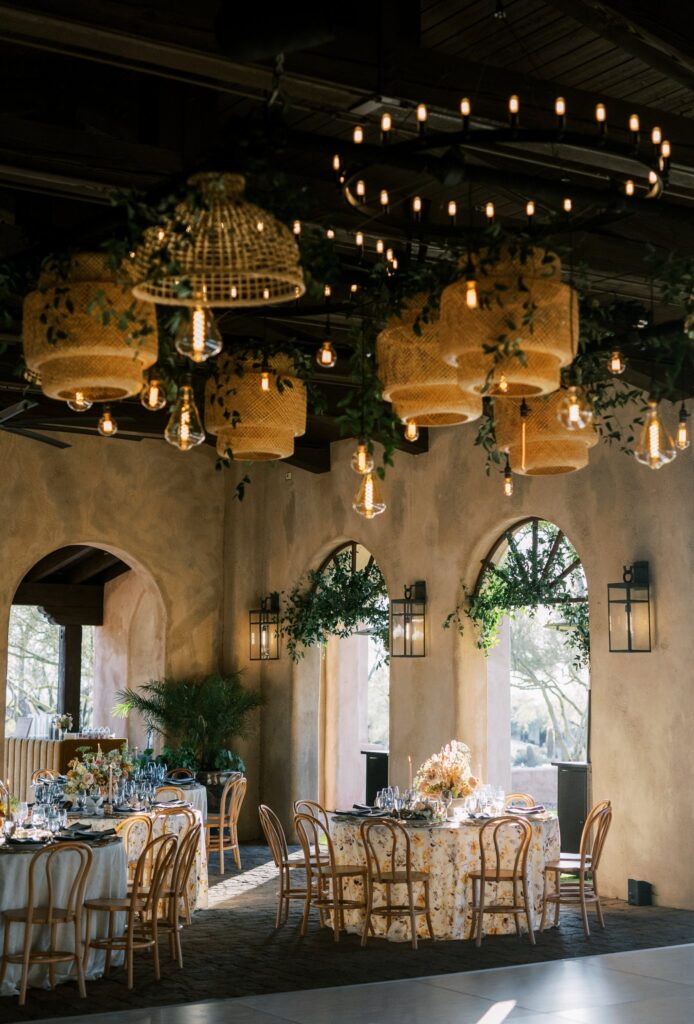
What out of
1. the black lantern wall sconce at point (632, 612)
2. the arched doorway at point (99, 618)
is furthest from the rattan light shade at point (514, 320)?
the arched doorway at point (99, 618)

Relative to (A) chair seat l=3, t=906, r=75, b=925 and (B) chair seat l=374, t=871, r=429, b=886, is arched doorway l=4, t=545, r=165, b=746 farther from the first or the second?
(A) chair seat l=3, t=906, r=75, b=925

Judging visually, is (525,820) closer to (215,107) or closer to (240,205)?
(215,107)

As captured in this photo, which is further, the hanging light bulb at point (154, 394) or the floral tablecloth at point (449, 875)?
the floral tablecloth at point (449, 875)

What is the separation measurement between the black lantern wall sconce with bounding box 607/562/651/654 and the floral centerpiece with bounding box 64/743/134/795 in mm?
4085

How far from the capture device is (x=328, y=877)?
8867mm

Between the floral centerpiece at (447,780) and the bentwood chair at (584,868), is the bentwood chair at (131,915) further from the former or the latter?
the bentwood chair at (584,868)

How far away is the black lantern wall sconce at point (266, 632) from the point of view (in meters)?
14.8

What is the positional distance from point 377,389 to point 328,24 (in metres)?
2.38

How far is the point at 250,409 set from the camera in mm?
5547

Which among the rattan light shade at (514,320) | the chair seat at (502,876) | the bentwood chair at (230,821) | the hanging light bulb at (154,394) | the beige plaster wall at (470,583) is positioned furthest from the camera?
the bentwood chair at (230,821)

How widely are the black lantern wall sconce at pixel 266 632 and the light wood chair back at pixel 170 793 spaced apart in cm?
387

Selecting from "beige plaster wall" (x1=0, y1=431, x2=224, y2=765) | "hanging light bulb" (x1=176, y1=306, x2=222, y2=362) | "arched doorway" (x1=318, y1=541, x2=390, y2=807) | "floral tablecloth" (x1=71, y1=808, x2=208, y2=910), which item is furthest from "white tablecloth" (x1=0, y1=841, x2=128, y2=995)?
"arched doorway" (x1=318, y1=541, x2=390, y2=807)

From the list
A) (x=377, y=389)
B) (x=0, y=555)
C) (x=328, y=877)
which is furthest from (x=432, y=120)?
(x=0, y=555)

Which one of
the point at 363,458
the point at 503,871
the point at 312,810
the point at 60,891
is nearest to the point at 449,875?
the point at 503,871
